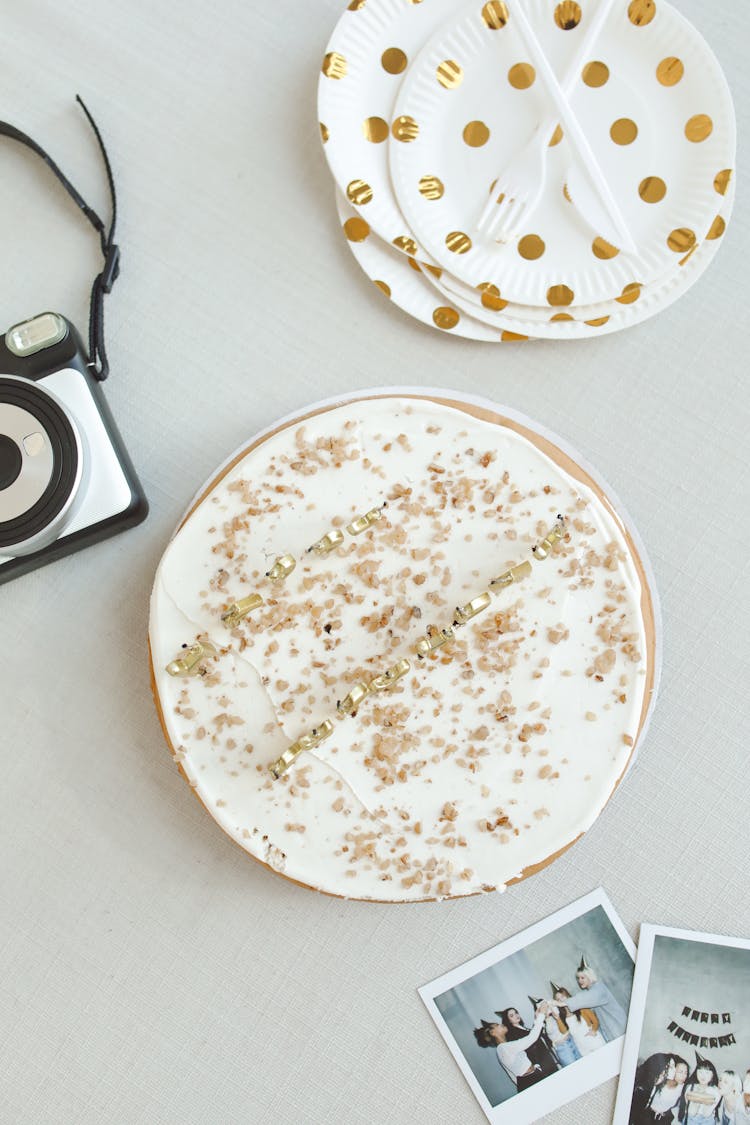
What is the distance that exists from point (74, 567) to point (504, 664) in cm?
47

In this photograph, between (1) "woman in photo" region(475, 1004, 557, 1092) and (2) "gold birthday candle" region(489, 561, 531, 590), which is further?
(1) "woman in photo" region(475, 1004, 557, 1092)

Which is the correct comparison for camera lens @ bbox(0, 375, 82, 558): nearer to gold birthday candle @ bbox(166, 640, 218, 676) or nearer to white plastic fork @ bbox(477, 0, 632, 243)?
gold birthday candle @ bbox(166, 640, 218, 676)

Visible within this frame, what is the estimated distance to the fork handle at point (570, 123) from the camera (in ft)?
2.94

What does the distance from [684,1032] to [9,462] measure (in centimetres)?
89

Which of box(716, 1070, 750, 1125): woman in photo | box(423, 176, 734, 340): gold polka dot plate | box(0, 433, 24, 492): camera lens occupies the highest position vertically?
box(0, 433, 24, 492): camera lens

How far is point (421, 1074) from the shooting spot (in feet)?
3.18

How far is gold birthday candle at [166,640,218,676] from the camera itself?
82 centimetres

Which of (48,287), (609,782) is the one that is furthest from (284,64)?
(609,782)

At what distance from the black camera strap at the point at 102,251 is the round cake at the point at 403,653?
23cm

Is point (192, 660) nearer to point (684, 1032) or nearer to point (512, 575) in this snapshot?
point (512, 575)

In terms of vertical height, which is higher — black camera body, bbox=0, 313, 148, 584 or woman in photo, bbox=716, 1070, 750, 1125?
black camera body, bbox=0, 313, 148, 584

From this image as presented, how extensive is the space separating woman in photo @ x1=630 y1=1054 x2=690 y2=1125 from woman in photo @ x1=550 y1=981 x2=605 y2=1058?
2.1 inches

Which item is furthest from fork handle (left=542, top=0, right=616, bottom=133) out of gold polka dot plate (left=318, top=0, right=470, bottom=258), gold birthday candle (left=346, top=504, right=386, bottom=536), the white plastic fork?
gold birthday candle (left=346, top=504, right=386, bottom=536)

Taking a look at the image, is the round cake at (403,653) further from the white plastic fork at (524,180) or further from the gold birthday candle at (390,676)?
the white plastic fork at (524,180)
